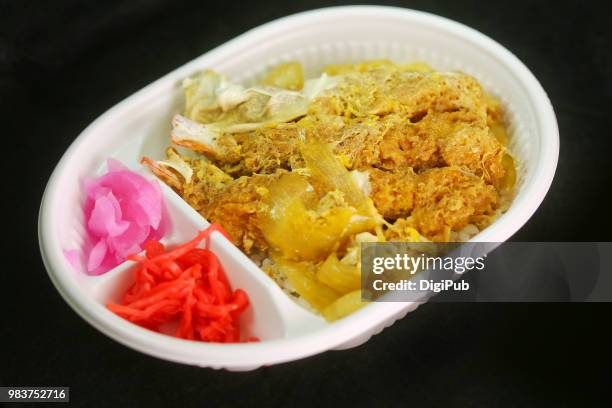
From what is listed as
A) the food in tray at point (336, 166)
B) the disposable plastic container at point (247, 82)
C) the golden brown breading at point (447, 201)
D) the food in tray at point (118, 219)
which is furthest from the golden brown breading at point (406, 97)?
the food in tray at point (118, 219)

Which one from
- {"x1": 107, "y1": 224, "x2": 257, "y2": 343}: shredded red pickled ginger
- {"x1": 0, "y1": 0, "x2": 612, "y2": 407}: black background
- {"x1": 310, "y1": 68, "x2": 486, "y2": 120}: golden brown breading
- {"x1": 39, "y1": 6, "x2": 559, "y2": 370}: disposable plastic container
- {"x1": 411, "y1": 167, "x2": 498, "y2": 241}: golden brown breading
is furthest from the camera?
{"x1": 310, "y1": 68, "x2": 486, "y2": 120}: golden brown breading

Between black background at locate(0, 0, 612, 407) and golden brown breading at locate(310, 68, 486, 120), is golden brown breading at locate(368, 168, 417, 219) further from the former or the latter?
black background at locate(0, 0, 612, 407)

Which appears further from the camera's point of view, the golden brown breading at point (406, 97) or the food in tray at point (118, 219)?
the golden brown breading at point (406, 97)

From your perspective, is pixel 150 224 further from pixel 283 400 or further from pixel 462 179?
pixel 462 179

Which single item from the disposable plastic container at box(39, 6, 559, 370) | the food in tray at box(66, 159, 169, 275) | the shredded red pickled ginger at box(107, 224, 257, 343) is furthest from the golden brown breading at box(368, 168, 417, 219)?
the food in tray at box(66, 159, 169, 275)

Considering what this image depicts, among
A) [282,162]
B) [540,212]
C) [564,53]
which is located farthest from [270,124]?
[564,53]

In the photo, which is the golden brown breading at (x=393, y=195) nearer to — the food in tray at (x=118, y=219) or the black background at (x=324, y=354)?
the black background at (x=324, y=354)
